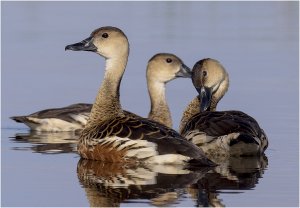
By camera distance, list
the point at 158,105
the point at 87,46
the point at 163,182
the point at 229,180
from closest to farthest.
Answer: the point at 163,182 → the point at 229,180 → the point at 87,46 → the point at 158,105

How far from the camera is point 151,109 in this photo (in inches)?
684

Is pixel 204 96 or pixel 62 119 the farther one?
pixel 62 119

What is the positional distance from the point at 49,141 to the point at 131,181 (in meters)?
3.67

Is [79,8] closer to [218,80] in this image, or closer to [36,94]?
[36,94]

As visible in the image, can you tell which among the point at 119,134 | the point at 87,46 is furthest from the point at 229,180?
the point at 87,46

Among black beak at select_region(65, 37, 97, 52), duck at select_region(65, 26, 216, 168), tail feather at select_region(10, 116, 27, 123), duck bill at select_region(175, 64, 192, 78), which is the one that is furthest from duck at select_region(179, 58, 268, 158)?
tail feather at select_region(10, 116, 27, 123)

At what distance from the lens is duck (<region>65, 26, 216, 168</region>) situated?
14.1 meters

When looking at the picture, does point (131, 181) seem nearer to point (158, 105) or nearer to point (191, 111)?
point (191, 111)

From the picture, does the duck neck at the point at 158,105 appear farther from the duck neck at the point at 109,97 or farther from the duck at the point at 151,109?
the duck neck at the point at 109,97

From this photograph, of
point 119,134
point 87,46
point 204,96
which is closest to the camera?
point 119,134

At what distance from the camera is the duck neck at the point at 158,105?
1719 cm

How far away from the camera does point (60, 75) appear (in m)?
21.6

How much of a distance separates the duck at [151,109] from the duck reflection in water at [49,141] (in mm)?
191

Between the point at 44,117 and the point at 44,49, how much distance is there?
6955mm
